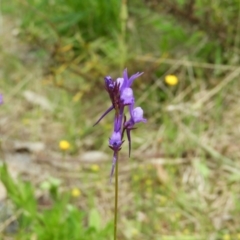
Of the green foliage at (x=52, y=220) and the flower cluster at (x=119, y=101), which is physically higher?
the flower cluster at (x=119, y=101)

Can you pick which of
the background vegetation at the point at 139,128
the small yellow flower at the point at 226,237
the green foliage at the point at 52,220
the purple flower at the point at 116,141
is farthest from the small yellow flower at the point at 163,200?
the purple flower at the point at 116,141

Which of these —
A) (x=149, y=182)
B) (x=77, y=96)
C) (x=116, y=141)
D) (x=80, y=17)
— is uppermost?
(x=80, y=17)

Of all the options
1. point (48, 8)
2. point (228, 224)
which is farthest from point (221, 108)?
point (48, 8)

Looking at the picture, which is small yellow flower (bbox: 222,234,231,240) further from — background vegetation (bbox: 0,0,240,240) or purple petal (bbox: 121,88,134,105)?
purple petal (bbox: 121,88,134,105)

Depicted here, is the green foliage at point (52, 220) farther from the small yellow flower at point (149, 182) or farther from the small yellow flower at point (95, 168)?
the small yellow flower at point (95, 168)

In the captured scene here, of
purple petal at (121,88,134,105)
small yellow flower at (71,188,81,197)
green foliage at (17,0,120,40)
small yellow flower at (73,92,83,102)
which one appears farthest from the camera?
green foliage at (17,0,120,40)

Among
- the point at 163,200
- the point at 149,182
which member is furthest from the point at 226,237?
the point at 149,182

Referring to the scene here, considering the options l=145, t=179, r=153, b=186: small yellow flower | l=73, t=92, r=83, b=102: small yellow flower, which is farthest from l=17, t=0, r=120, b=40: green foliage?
l=145, t=179, r=153, b=186: small yellow flower

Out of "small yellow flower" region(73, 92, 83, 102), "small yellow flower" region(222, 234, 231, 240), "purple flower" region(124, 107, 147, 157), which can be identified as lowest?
"small yellow flower" region(222, 234, 231, 240)

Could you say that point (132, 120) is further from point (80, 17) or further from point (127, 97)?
point (80, 17)
